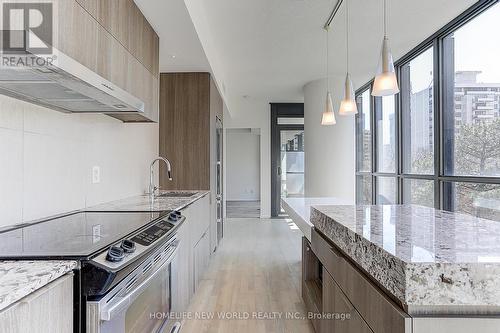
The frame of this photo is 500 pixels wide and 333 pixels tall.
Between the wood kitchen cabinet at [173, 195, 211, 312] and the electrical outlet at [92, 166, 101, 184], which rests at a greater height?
the electrical outlet at [92, 166, 101, 184]

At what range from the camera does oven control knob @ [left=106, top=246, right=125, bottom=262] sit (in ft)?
3.49

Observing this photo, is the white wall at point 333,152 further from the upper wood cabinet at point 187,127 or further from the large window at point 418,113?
the upper wood cabinet at point 187,127

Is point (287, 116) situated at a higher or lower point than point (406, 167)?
higher

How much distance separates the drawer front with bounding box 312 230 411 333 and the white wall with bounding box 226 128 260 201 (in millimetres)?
9880

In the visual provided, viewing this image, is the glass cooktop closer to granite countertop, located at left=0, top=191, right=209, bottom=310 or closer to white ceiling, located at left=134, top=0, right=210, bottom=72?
granite countertop, located at left=0, top=191, right=209, bottom=310

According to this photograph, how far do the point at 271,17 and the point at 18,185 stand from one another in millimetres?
2800

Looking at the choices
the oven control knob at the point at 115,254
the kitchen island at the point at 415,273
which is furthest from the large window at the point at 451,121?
the oven control knob at the point at 115,254

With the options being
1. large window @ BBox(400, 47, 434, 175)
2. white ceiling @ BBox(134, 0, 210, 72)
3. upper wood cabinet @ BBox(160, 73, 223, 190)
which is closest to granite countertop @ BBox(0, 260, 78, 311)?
white ceiling @ BBox(134, 0, 210, 72)

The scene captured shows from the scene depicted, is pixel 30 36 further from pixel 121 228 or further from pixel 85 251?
pixel 121 228

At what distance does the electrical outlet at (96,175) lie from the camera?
2279 millimetres

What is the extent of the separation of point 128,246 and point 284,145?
22.4ft

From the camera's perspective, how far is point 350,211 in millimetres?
1849

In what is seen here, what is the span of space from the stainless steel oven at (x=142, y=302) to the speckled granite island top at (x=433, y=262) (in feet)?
2.88

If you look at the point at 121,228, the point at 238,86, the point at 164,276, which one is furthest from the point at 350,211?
the point at 238,86
